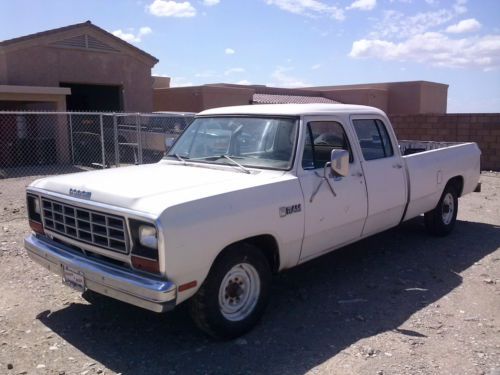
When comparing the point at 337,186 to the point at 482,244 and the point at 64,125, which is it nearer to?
the point at 482,244

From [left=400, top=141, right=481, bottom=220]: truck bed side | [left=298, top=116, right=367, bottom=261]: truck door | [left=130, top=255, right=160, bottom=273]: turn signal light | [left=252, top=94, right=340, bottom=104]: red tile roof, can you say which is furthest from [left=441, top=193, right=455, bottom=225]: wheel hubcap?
[left=252, top=94, right=340, bottom=104]: red tile roof

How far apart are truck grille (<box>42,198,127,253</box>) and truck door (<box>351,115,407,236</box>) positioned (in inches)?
106

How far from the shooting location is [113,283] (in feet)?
11.9

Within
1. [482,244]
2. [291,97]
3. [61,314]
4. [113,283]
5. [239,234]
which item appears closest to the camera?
[113,283]

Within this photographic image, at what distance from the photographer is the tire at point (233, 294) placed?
3.82 meters

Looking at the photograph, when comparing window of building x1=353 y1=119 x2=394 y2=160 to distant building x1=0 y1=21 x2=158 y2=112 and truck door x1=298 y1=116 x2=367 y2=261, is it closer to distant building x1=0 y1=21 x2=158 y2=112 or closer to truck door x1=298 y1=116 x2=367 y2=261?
truck door x1=298 y1=116 x2=367 y2=261

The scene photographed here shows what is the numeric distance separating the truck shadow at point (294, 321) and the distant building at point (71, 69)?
1304 cm

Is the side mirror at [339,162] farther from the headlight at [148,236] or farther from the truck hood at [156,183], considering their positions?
the headlight at [148,236]

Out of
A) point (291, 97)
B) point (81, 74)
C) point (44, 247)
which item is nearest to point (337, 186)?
point (44, 247)

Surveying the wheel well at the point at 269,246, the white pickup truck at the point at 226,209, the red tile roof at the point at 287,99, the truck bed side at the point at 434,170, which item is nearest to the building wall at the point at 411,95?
the red tile roof at the point at 287,99

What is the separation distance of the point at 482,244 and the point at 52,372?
5.67 metres

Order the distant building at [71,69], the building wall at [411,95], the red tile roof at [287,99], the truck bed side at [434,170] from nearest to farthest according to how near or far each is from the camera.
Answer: the truck bed side at [434,170] → the distant building at [71,69] → the red tile roof at [287,99] → the building wall at [411,95]

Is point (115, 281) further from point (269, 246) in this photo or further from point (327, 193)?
point (327, 193)

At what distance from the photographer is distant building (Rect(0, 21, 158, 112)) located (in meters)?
16.4
